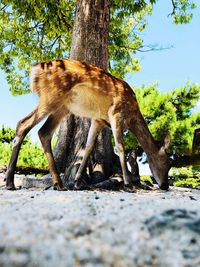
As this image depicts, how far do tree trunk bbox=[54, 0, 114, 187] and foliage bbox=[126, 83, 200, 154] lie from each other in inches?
170

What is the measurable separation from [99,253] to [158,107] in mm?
9808


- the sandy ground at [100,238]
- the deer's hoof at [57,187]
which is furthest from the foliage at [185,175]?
the sandy ground at [100,238]

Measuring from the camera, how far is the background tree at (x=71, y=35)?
19.2 feet

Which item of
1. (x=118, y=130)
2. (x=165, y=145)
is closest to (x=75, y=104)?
(x=118, y=130)

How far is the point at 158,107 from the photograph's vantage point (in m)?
11.0

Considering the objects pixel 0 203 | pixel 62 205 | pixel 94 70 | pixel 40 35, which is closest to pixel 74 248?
pixel 62 205

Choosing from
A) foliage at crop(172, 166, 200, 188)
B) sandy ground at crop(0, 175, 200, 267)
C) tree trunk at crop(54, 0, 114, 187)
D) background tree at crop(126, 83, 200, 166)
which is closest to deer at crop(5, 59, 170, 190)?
tree trunk at crop(54, 0, 114, 187)

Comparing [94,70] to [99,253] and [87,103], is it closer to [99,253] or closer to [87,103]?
[87,103]

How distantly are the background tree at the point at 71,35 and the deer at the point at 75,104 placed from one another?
33.6 inches

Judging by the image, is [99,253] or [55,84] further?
[55,84]

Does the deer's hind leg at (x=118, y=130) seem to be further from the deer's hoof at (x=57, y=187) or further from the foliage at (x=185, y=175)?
the foliage at (x=185, y=175)

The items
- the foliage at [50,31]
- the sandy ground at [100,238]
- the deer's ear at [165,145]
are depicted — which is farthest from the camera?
the foliage at [50,31]

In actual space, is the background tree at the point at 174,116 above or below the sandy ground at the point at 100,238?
above

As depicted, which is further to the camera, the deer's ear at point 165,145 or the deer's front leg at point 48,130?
the deer's ear at point 165,145
